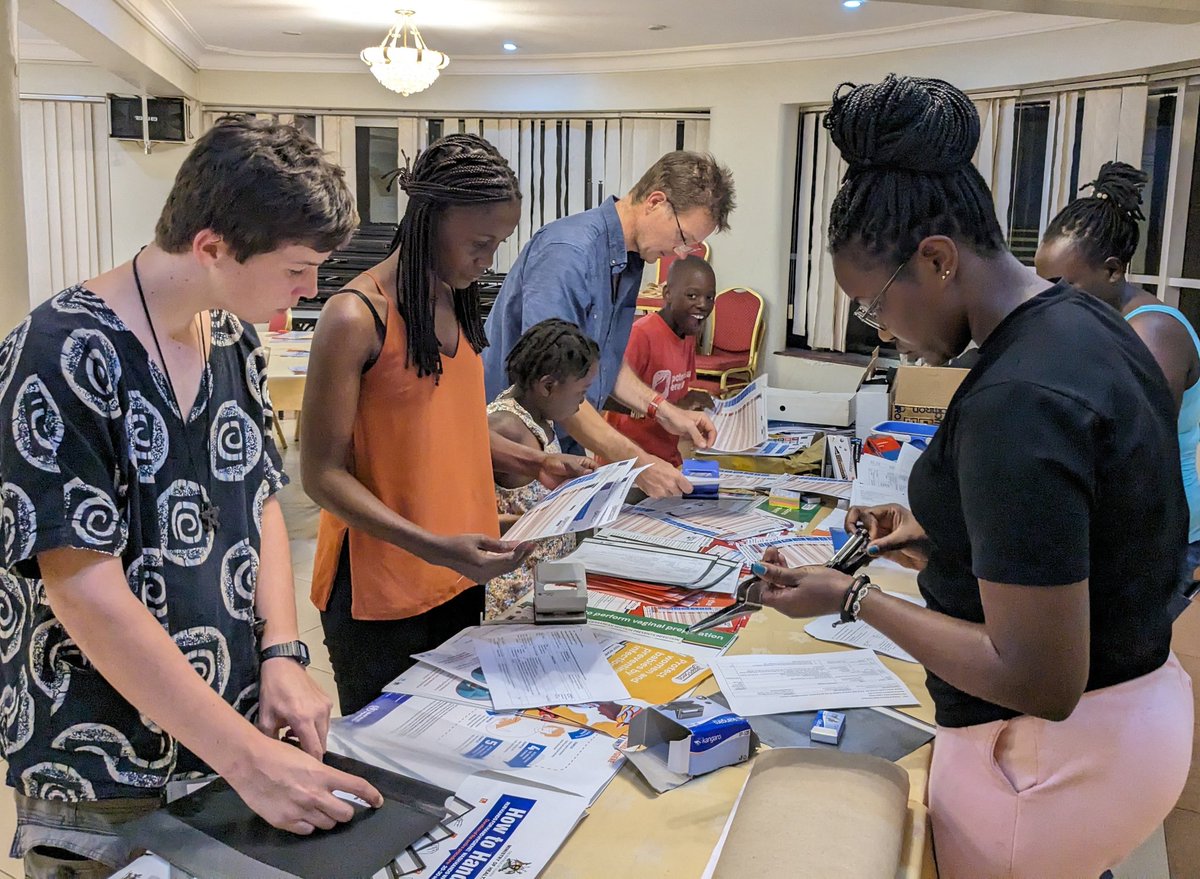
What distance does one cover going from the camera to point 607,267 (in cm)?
258

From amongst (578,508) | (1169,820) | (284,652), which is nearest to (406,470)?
(578,508)

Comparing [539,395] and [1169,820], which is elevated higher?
[539,395]

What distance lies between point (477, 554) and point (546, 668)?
0.21 m

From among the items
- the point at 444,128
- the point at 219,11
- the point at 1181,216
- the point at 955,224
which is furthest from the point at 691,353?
the point at 444,128

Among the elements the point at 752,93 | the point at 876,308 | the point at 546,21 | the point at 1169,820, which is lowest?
the point at 1169,820

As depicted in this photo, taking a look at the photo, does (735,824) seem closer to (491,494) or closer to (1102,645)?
(1102,645)

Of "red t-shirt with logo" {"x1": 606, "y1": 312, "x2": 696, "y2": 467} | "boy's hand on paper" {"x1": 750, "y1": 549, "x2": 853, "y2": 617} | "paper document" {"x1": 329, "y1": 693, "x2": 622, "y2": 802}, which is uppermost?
"red t-shirt with logo" {"x1": 606, "y1": 312, "x2": 696, "y2": 467}

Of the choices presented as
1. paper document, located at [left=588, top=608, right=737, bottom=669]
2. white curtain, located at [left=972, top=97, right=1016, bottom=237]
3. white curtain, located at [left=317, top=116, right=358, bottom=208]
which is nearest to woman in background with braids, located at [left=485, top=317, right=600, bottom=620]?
paper document, located at [left=588, top=608, right=737, bottom=669]

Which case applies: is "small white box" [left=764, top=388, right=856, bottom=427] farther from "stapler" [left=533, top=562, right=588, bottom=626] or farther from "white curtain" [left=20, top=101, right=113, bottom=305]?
"white curtain" [left=20, top=101, right=113, bottom=305]

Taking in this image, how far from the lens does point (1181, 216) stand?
531cm

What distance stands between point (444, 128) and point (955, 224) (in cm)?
801

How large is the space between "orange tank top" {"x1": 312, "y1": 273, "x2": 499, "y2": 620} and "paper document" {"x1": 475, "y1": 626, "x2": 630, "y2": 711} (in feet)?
0.56

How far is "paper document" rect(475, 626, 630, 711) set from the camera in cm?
144

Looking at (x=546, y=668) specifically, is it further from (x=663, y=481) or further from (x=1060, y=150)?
(x=1060, y=150)
